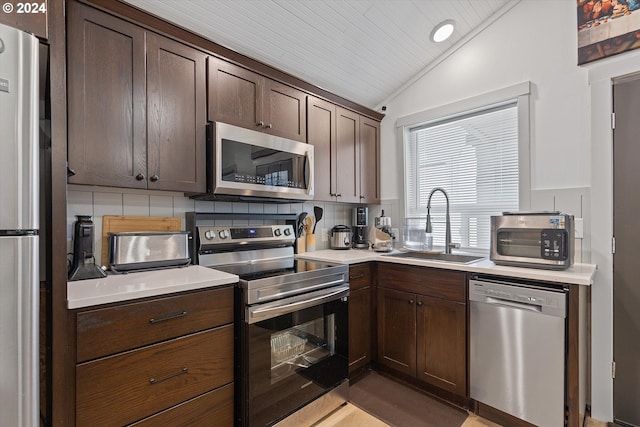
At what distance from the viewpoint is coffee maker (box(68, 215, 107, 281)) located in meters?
1.51

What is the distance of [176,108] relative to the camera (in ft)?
5.72

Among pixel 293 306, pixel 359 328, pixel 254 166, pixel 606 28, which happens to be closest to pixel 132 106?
pixel 254 166

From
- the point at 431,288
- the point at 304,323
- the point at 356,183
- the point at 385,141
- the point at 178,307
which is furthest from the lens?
the point at 385,141

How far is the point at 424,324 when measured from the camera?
6.93ft

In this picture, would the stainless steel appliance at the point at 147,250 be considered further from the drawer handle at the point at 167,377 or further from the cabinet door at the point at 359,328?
the cabinet door at the point at 359,328

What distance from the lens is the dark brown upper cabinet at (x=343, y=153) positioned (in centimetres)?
253

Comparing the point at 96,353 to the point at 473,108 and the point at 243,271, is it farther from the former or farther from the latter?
the point at 473,108

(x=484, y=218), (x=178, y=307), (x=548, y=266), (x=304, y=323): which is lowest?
(x=304, y=323)

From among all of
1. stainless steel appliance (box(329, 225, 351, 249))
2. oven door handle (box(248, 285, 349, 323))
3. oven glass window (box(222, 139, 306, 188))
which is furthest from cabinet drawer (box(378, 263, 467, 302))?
oven glass window (box(222, 139, 306, 188))

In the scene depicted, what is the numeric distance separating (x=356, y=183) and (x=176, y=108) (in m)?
1.64

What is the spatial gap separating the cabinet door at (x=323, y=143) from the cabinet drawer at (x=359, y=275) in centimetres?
64

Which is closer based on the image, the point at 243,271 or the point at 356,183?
the point at 243,271

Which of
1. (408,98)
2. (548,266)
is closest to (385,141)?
(408,98)

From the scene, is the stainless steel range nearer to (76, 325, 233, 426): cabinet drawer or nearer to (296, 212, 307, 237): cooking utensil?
(76, 325, 233, 426): cabinet drawer
